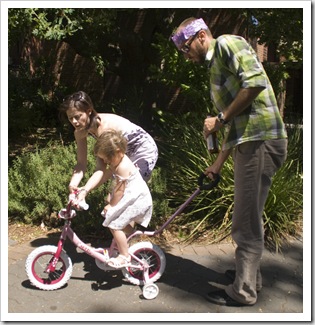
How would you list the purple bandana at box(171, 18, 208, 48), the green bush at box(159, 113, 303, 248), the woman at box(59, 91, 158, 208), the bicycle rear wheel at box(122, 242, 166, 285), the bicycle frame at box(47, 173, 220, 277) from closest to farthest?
1. the purple bandana at box(171, 18, 208, 48)
2. the woman at box(59, 91, 158, 208)
3. the bicycle frame at box(47, 173, 220, 277)
4. the bicycle rear wheel at box(122, 242, 166, 285)
5. the green bush at box(159, 113, 303, 248)

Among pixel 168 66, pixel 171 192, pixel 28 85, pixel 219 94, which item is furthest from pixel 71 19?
pixel 28 85

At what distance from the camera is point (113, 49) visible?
951 centimetres

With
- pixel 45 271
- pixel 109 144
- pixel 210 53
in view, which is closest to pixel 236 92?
pixel 210 53

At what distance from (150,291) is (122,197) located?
0.80m

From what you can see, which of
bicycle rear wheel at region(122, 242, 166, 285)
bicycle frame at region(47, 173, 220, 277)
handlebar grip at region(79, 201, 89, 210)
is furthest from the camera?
bicycle rear wheel at region(122, 242, 166, 285)

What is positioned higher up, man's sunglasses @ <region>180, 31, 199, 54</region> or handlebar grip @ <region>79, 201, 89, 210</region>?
man's sunglasses @ <region>180, 31, 199, 54</region>

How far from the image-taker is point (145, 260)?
11.4ft

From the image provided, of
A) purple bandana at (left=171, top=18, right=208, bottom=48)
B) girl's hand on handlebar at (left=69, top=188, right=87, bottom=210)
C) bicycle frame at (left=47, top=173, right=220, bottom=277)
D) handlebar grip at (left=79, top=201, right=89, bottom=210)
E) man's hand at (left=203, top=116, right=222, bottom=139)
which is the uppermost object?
purple bandana at (left=171, top=18, right=208, bottom=48)

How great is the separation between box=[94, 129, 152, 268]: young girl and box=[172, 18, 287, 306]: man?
71 cm

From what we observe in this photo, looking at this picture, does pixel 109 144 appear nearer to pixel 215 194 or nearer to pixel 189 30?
pixel 189 30

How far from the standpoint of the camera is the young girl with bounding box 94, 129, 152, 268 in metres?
3.18

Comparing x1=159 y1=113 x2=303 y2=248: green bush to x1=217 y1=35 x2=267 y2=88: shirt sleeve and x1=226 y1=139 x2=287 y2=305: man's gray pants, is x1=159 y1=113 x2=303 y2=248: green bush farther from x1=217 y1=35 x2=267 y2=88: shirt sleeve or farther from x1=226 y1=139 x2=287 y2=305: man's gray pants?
x1=217 y1=35 x2=267 y2=88: shirt sleeve

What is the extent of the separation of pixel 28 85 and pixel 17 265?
346 inches

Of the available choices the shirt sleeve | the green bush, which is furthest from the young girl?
the green bush
